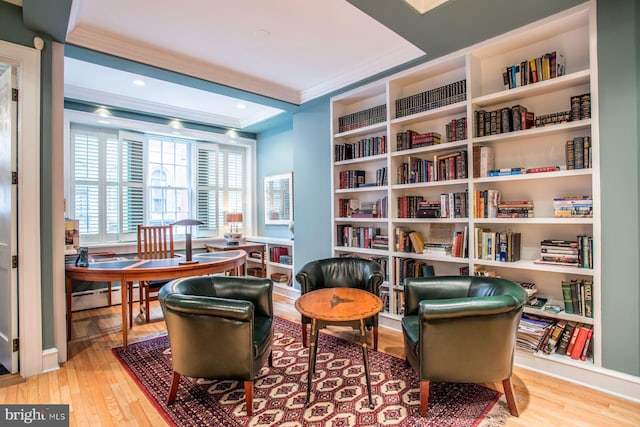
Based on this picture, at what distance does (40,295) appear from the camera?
2.62 metres

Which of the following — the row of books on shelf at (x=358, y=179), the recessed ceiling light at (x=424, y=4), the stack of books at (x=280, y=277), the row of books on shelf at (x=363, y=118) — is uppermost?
the recessed ceiling light at (x=424, y=4)

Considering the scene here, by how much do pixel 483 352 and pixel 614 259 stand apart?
3.96 ft

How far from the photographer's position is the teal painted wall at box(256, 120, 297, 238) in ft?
18.3

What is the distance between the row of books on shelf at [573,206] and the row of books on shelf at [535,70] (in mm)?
966

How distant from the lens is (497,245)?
2830 mm

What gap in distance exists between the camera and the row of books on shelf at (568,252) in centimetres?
237

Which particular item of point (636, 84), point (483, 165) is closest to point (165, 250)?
point (483, 165)

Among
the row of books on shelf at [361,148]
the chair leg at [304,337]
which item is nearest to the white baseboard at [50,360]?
the chair leg at [304,337]

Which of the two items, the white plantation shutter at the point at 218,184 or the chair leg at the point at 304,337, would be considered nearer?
the chair leg at the point at 304,337

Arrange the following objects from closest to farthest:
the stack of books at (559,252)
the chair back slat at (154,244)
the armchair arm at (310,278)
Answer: the stack of books at (559,252), the armchair arm at (310,278), the chair back slat at (154,244)

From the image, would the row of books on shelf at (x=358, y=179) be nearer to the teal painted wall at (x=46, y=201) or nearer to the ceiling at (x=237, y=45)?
the ceiling at (x=237, y=45)

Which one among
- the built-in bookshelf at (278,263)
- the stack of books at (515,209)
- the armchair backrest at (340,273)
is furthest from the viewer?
the built-in bookshelf at (278,263)

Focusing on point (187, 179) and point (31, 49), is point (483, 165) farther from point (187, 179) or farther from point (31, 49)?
point (187, 179)

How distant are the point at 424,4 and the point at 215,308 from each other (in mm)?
2565
